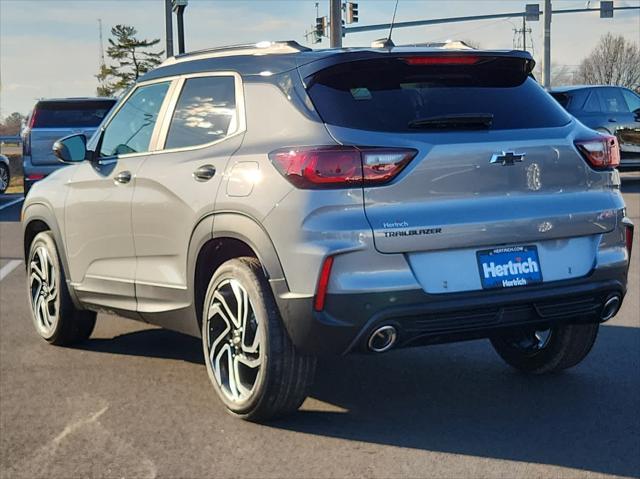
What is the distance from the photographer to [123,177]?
5492 mm

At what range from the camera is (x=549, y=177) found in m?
4.48

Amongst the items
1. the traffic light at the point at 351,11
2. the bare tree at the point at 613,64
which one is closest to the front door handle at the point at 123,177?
the traffic light at the point at 351,11

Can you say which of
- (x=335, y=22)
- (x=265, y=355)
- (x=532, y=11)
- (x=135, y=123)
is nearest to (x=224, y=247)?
(x=265, y=355)

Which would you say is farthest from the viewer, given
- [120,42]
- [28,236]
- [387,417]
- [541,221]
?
[120,42]

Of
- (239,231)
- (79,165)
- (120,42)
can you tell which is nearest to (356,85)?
(239,231)

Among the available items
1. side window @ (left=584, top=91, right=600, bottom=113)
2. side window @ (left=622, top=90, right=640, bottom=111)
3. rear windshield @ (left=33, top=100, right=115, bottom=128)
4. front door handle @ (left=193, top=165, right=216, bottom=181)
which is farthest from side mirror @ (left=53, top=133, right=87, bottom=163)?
side window @ (left=622, top=90, right=640, bottom=111)

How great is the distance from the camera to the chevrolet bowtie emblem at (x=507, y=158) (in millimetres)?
4348

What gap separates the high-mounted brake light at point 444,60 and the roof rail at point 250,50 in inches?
20.5

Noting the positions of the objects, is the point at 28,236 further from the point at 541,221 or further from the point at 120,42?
the point at 120,42

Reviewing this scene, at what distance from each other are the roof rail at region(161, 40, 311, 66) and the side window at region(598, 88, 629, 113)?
14761mm

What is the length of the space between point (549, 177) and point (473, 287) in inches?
26.1

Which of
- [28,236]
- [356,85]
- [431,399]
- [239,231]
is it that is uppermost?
[356,85]

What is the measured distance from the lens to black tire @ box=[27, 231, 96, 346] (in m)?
6.24

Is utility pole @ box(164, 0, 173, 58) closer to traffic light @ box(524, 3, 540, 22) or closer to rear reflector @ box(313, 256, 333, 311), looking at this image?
traffic light @ box(524, 3, 540, 22)
